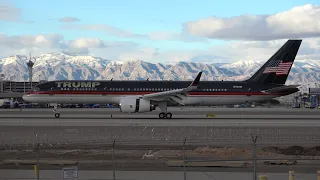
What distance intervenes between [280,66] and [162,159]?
32617 mm

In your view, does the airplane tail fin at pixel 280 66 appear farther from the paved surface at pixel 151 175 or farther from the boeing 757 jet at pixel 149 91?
the paved surface at pixel 151 175

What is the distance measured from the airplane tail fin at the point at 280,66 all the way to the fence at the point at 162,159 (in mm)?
23541

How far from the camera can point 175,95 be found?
4516cm

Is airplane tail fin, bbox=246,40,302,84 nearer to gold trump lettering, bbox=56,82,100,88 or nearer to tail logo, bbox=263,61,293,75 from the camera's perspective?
tail logo, bbox=263,61,293,75

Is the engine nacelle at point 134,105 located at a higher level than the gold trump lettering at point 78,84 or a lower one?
lower

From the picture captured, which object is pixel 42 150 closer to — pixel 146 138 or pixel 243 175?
pixel 146 138

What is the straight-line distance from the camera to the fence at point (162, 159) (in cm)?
1639

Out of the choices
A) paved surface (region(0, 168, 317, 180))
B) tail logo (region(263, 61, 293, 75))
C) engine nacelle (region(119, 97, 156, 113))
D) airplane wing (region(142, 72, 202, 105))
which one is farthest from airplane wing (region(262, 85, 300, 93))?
paved surface (region(0, 168, 317, 180))

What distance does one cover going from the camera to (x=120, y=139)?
26.6 m

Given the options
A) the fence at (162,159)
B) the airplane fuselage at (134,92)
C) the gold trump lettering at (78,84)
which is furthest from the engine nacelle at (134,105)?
the fence at (162,159)

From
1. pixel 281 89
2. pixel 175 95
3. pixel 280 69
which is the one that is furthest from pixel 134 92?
pixel 280 69

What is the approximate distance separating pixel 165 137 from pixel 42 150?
309 inches

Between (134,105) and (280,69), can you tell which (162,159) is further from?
(280,69)

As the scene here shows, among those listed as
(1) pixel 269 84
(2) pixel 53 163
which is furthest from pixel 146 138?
(1) pixel 269 84
